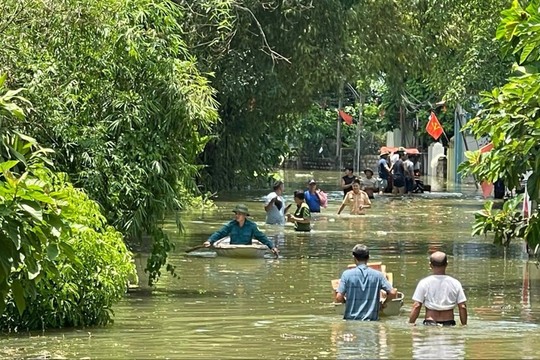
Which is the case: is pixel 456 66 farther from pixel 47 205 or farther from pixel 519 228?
pixel 47 205

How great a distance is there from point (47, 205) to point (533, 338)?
20.0 feet

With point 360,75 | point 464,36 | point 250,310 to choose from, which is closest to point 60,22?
point 250,310

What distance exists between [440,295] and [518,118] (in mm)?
2113

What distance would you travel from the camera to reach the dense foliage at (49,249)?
984 cm

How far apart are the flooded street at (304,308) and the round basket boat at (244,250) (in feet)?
0.49

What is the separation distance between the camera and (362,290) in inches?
595

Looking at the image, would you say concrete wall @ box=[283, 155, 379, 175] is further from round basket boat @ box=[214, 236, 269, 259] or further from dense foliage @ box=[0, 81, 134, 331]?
dense foliage @ box=[0, 81, 134, 331]

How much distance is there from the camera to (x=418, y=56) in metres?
38.8

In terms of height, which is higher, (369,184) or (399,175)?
(399,175)

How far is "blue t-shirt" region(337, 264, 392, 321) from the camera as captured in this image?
15016 millimetres

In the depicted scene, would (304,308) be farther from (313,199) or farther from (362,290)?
(313,199)

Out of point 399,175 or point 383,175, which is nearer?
point 399,175

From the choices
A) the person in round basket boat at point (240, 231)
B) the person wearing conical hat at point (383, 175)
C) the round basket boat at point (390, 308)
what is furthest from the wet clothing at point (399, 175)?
the round basket boat at point (390, 308)

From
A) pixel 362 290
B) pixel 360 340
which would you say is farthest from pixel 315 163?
pixel 360 340
